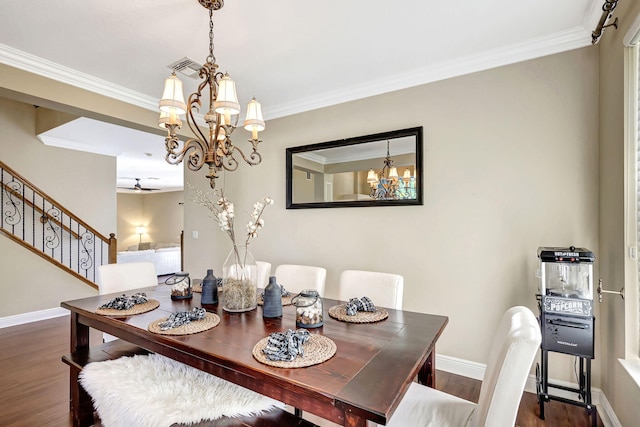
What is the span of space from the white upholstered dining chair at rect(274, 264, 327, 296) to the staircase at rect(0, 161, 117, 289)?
376 centimetres

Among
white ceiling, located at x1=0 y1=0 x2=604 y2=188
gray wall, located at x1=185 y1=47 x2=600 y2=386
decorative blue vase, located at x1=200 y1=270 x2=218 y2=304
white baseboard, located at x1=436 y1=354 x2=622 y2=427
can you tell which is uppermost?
white ceiling, located at x1=0 y1=0 x2=604 y2=188

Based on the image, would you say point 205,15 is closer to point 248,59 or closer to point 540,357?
point 248,59

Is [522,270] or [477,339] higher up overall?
[522,270]

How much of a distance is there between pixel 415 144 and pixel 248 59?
5.14ft

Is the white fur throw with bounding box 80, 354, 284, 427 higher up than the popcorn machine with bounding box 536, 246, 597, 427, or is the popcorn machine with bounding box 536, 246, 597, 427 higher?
the popcorn machine with bounding box 536, 246, 597, 427

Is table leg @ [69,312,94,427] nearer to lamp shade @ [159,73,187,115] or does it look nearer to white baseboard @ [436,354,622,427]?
lamp shade @ [159,73,187,115]

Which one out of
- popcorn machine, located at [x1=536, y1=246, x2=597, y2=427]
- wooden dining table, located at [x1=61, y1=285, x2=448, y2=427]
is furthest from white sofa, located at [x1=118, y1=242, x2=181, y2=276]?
popcorn machine, located at [x1=536, y1=246, x2=597, y2=427]

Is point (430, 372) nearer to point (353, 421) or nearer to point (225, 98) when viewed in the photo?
point (353, 421)

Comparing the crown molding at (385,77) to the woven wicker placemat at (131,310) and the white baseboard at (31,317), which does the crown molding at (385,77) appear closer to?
the woven wicker placemat at (131,310)

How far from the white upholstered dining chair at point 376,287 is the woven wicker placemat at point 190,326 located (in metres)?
0.94

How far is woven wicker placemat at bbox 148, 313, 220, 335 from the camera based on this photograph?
4.73 feet

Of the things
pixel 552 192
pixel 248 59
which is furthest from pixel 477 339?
pixel 248 59

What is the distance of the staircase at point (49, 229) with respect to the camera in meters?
4.50

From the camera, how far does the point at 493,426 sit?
964 mm
